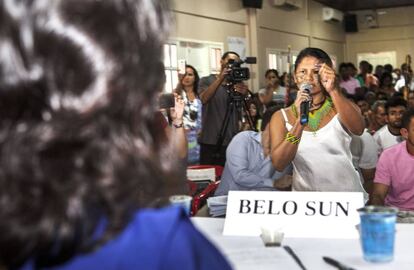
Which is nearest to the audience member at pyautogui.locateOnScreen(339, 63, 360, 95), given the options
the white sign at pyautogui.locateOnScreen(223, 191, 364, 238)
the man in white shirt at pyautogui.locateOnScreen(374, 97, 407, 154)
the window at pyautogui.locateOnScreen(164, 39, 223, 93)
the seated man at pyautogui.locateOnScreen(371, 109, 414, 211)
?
the window at pyautogui.locateOnScreen(164, 39, 223, 93)

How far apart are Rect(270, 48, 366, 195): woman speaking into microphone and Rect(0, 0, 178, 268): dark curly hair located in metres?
1.85

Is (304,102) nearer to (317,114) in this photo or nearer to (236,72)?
(317,114)

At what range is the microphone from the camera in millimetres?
2464

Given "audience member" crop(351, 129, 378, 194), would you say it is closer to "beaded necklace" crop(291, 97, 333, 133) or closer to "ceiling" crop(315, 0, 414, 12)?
"beaded necklace" crop(291, 97, 333, 133)

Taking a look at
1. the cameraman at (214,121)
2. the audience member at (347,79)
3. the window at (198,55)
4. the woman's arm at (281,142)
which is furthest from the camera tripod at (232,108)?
the audience member at (347,79)

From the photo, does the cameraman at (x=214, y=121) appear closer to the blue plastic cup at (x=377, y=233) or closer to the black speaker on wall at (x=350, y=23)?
the blue plastic cup at (x=377, y=233)

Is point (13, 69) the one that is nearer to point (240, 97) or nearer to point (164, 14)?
point (164, 14)

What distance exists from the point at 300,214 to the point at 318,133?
0.69 m

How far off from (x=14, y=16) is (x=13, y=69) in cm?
5

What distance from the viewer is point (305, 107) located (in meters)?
2.49

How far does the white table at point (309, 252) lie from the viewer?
5.05ft

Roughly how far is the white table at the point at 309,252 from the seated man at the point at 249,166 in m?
1.03

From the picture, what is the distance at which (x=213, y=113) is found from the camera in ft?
17.0

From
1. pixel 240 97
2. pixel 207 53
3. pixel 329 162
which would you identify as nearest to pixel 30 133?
pixel 329 162
